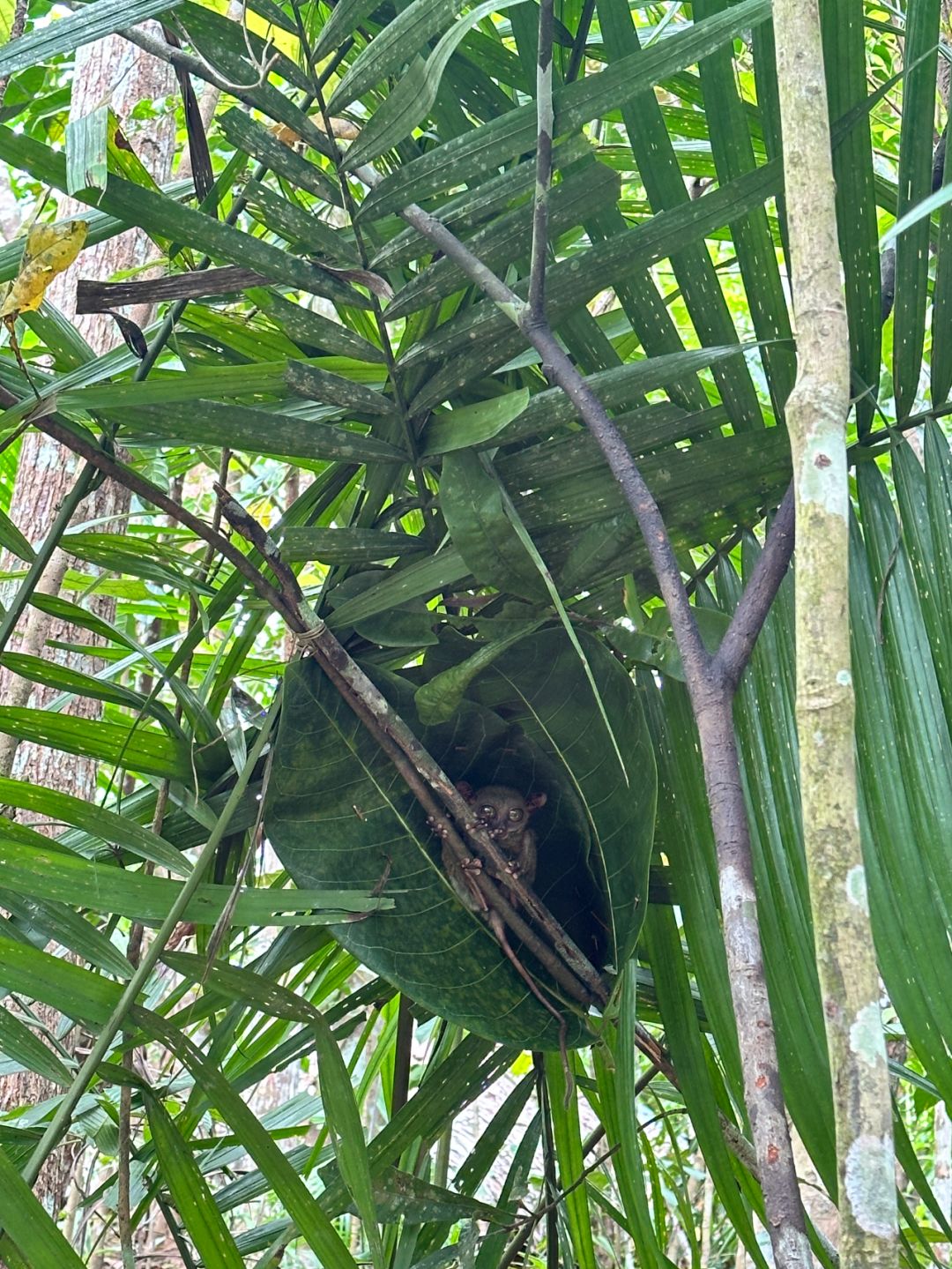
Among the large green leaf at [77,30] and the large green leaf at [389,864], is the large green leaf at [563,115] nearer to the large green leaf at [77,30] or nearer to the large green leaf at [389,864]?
the large green leaf at [77,30]

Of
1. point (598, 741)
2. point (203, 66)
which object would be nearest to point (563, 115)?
point (203, 66)

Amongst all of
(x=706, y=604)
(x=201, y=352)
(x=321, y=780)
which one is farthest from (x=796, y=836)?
(x=201, y=352)

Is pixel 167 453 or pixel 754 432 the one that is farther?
pixel 167 453

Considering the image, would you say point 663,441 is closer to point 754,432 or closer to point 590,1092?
point 754,432

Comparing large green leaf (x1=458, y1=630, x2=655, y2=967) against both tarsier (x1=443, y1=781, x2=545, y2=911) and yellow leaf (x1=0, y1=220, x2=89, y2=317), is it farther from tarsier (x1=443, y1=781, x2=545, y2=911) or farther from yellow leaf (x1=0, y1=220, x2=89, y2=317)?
yellow leaf (x1=0, y1=220, x2=89, y2=317)

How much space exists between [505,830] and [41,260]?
18.0 inches

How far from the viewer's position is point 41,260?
60 cm

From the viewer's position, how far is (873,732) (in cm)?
71

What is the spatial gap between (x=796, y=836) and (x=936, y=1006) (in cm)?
13

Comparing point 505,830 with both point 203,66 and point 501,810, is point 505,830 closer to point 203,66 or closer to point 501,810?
point 501,810

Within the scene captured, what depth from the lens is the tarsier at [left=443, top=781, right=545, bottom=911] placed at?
74cm

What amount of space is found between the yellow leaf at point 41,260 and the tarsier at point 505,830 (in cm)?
40

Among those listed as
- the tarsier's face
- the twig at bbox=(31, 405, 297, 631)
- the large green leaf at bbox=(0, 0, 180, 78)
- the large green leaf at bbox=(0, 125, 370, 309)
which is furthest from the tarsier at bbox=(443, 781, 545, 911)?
the large green leaf at bbox=(0, 0, 180, 78)

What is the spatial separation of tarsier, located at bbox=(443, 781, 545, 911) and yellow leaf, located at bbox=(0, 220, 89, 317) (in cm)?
40
